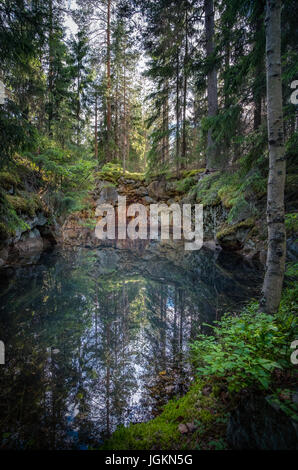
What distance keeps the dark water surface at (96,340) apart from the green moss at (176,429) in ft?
0.61

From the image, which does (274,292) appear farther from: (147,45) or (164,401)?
(147,45)

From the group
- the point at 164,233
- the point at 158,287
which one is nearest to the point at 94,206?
the point at 164,233

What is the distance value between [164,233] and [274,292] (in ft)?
45.2

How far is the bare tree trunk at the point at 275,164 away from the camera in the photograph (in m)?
2.78

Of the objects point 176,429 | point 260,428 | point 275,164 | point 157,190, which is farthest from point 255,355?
point 157,190

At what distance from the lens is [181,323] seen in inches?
164

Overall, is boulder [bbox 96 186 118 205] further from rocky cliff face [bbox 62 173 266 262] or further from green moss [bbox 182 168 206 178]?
green moss [bbox 182 168 206 178]

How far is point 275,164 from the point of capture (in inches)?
111

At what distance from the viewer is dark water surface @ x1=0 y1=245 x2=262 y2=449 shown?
212cm
